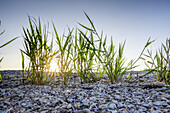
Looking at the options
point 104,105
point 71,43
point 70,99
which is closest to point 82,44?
point 71,43

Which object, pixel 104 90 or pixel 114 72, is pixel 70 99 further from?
pixel 114 72

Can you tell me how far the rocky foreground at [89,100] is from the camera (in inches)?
48.4

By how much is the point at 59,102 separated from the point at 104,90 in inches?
21.8

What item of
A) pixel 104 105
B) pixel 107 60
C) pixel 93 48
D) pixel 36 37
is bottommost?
pixel 104 105

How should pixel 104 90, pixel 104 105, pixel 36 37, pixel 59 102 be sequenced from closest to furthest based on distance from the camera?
pixel 104 105
pixel 59 102
pixel 104 90
pixel 36 37

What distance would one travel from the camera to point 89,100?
1.41 meters

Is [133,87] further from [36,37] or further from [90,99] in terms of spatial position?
[36,37]

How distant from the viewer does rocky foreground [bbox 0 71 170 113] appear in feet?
4.04

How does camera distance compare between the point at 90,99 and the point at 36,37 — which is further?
the point at 36,37

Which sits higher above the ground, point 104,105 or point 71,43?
point 71,43

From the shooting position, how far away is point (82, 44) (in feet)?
6.48

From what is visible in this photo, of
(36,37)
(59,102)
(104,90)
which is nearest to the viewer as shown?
(59,102)

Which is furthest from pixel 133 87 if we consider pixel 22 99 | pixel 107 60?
pixel 22 99

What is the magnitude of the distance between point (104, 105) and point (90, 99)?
19cm
